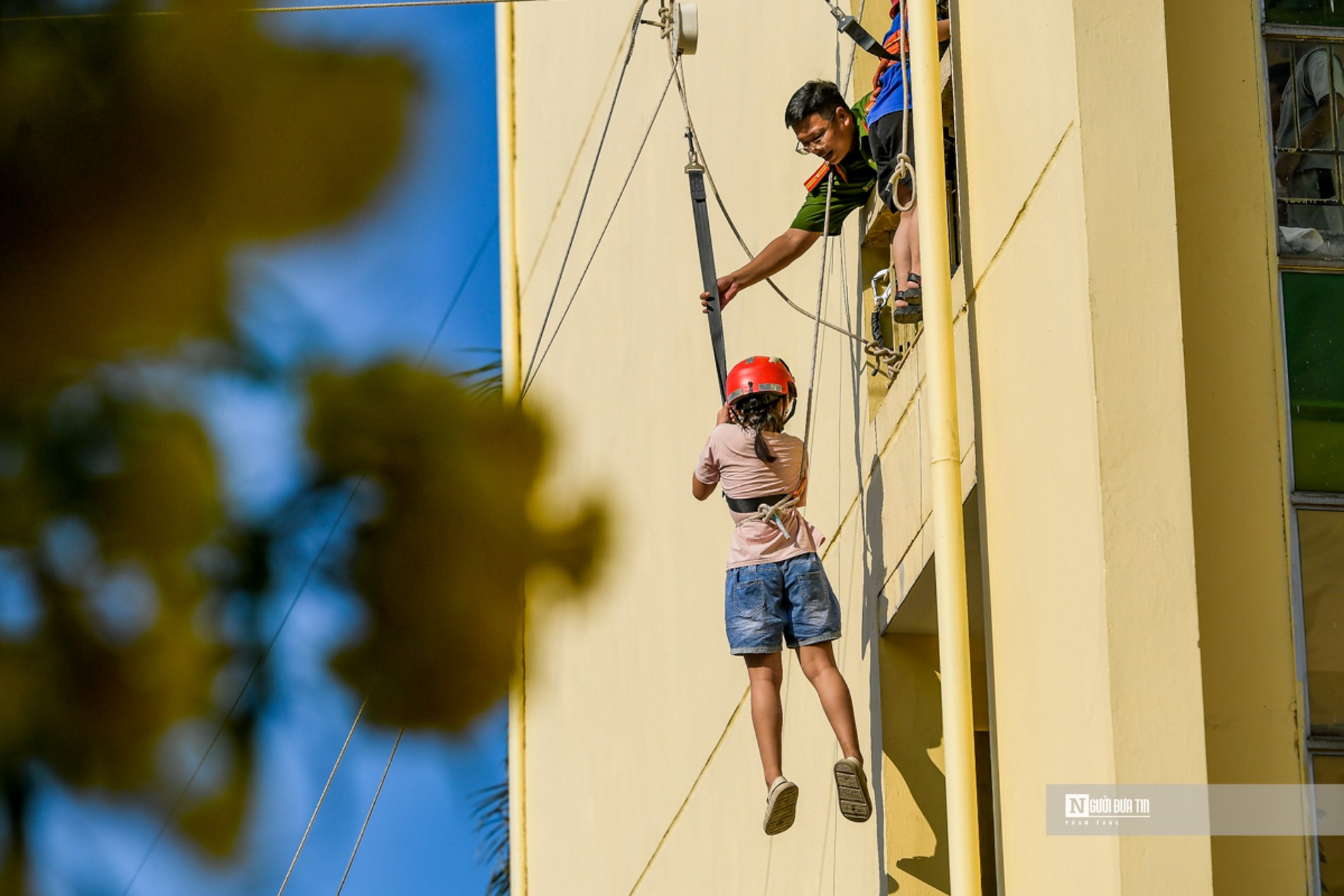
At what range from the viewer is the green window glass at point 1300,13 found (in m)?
4.47

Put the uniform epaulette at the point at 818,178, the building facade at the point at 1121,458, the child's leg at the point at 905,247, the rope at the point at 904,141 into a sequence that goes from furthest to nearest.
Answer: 1. the uniform epaulette at the point at 818,178
2. the child's leg at the point at 905,247
3. the rope at the point at 904,141
4. the building facade at the point at 1121,458

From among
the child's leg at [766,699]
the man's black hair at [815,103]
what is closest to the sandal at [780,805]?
the child's leg at [766,699]

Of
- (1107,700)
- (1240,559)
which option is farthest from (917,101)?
(1107,700)

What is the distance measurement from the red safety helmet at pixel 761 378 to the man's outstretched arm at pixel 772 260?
534 mm

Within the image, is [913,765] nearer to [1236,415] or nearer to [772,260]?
[772,260]

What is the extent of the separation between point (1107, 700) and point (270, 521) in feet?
8.20

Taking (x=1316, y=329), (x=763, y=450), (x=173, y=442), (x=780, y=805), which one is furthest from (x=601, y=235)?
(x=173, y=442)

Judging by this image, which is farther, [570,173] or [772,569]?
[570,173]

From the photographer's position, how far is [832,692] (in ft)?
18.1

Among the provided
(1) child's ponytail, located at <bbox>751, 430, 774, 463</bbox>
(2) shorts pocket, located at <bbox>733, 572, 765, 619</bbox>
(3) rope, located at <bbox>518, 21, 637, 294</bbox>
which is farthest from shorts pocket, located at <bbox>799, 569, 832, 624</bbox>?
(3) rope, located at <bbox>518, 21, 637, 294</bbox>

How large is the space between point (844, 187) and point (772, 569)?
62.6 inches

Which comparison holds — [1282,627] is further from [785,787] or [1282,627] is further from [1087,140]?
[785,787]

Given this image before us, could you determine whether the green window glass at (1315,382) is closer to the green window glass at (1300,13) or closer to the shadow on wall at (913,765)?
the green window glass at (1300,13)

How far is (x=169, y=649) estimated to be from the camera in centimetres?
181
